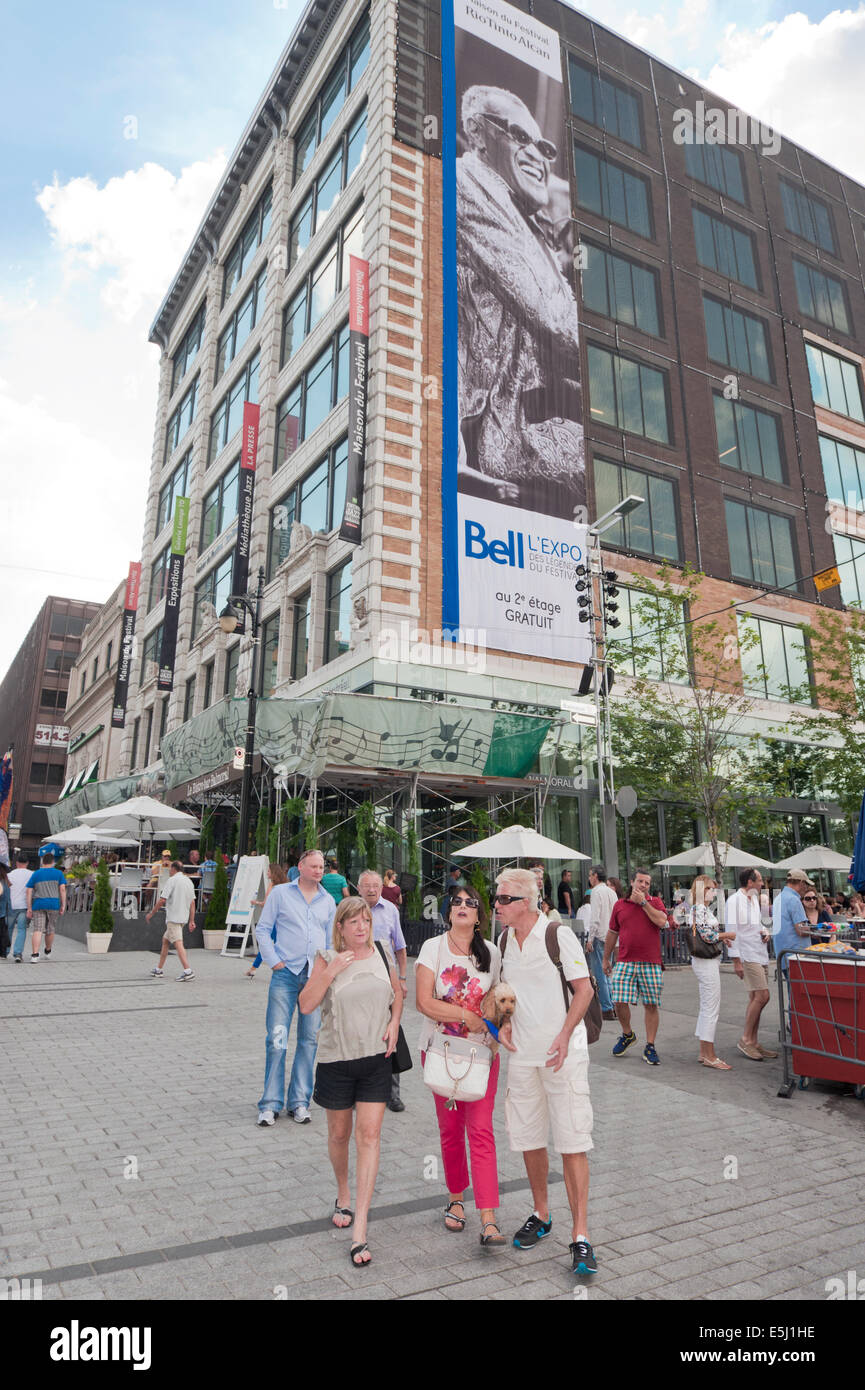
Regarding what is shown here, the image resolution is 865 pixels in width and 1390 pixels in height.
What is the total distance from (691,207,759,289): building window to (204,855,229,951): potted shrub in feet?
99.6

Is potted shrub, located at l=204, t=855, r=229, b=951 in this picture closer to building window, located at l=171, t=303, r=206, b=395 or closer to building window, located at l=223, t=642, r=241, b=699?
building window, located at l=223, t=642, r=241, b=699

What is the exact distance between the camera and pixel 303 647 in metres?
26.8

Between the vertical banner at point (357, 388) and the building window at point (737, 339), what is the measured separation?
16348 millimetres

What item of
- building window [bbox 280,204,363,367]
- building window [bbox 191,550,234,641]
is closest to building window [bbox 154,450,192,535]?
building window [bbox 191,550,234,641]

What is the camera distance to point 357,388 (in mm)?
23219

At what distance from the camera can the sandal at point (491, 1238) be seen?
4266mm

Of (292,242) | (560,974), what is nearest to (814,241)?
(292,242)

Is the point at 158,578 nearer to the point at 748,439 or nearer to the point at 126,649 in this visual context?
the point at 126,649

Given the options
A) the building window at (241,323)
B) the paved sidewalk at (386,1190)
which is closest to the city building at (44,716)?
the building window at (241,323)

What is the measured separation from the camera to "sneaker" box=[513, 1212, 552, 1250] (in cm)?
434

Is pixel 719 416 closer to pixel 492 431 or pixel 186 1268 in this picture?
pixel 492 431

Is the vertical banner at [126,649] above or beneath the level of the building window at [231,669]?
above

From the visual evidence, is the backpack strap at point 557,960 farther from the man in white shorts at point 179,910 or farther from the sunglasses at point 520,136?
the sunglasses at point 520,136
